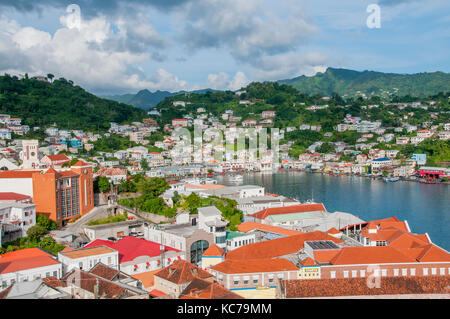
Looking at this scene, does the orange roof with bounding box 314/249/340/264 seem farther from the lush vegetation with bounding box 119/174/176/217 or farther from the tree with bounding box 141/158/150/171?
the tree with bounding box 141/158/150/171

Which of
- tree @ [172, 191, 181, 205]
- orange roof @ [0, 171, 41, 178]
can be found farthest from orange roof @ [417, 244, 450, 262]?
orange roof @ [0, 171, 41, 178]

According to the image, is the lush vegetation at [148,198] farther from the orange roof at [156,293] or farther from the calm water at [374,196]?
the calm water at [374,196]

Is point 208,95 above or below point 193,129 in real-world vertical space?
above

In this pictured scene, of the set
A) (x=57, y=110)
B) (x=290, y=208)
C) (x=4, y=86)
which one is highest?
(x=4, y=86)

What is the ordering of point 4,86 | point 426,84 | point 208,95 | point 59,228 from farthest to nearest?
point 426,84 → point 208,95 → point 4,86 → point 59,228

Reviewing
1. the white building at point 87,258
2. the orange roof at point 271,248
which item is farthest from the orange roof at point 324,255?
the white building at point 87,258
